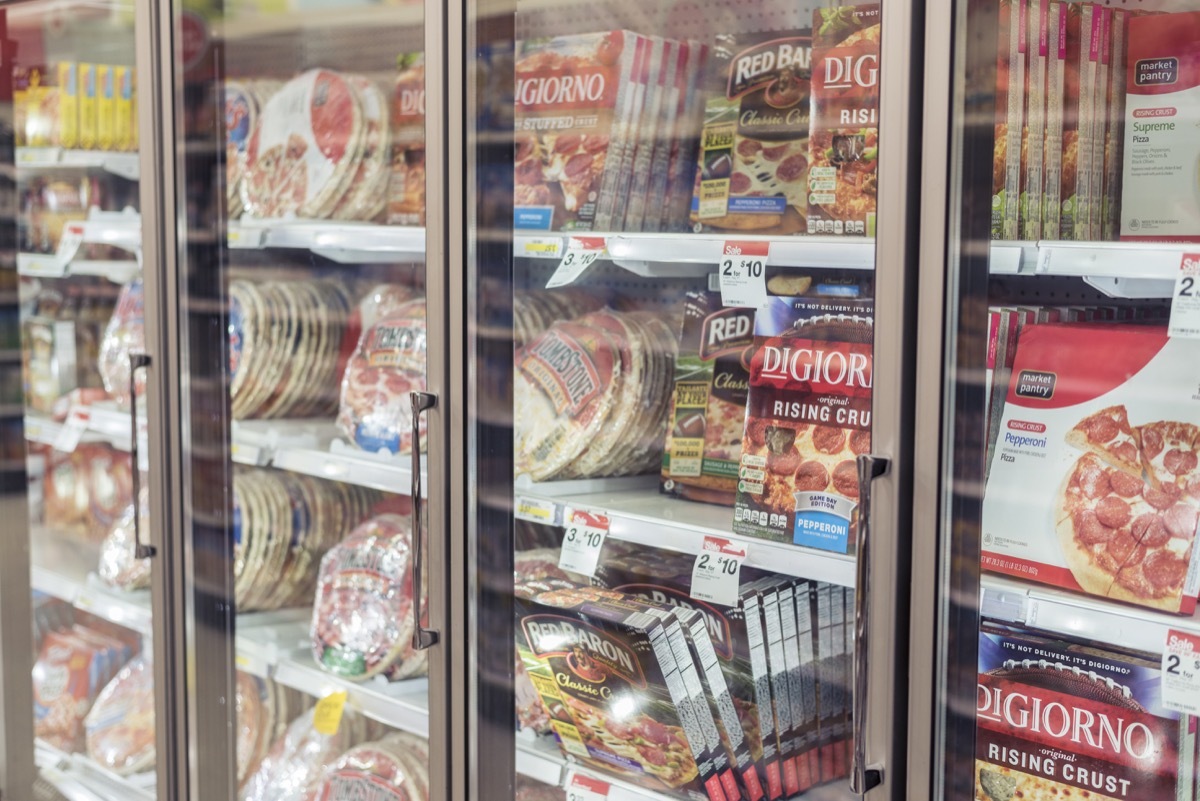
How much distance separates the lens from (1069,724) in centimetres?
149

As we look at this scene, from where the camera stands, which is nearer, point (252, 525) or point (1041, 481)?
point (1041, 481)

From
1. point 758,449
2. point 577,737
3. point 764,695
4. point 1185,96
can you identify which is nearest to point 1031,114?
point 1185,96

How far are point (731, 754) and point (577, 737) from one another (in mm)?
287

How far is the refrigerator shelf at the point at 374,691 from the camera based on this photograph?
218 cm

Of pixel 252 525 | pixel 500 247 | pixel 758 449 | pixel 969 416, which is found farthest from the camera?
pixel 252 525

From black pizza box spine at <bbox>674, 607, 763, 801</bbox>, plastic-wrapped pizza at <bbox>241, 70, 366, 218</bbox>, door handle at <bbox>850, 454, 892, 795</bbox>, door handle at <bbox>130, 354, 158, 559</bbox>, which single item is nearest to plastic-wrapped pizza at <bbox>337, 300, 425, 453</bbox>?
plastic-wrapped pizza at <bbox>241, 70, 366, 218</bbox>

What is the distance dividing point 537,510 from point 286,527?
0.97 m

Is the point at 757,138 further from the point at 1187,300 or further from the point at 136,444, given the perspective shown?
the point at 136,444

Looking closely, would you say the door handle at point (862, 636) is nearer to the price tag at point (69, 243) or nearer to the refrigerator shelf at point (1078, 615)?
the refrigerator shelf at point (1078, 615)

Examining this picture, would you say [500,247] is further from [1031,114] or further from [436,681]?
[1031,114]

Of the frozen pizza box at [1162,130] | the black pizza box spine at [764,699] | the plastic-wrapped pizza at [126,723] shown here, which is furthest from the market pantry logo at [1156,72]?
the plastic-wrapped pizza at [126,723]

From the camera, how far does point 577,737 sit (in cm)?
200

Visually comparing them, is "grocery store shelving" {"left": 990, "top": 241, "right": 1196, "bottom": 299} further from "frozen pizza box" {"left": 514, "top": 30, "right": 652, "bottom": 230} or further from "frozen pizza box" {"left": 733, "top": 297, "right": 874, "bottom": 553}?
"frozen pizza box" {"left": 514, "top": 30, "right": 652, "bottom": 230}

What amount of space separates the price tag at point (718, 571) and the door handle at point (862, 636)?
0.85 ft
